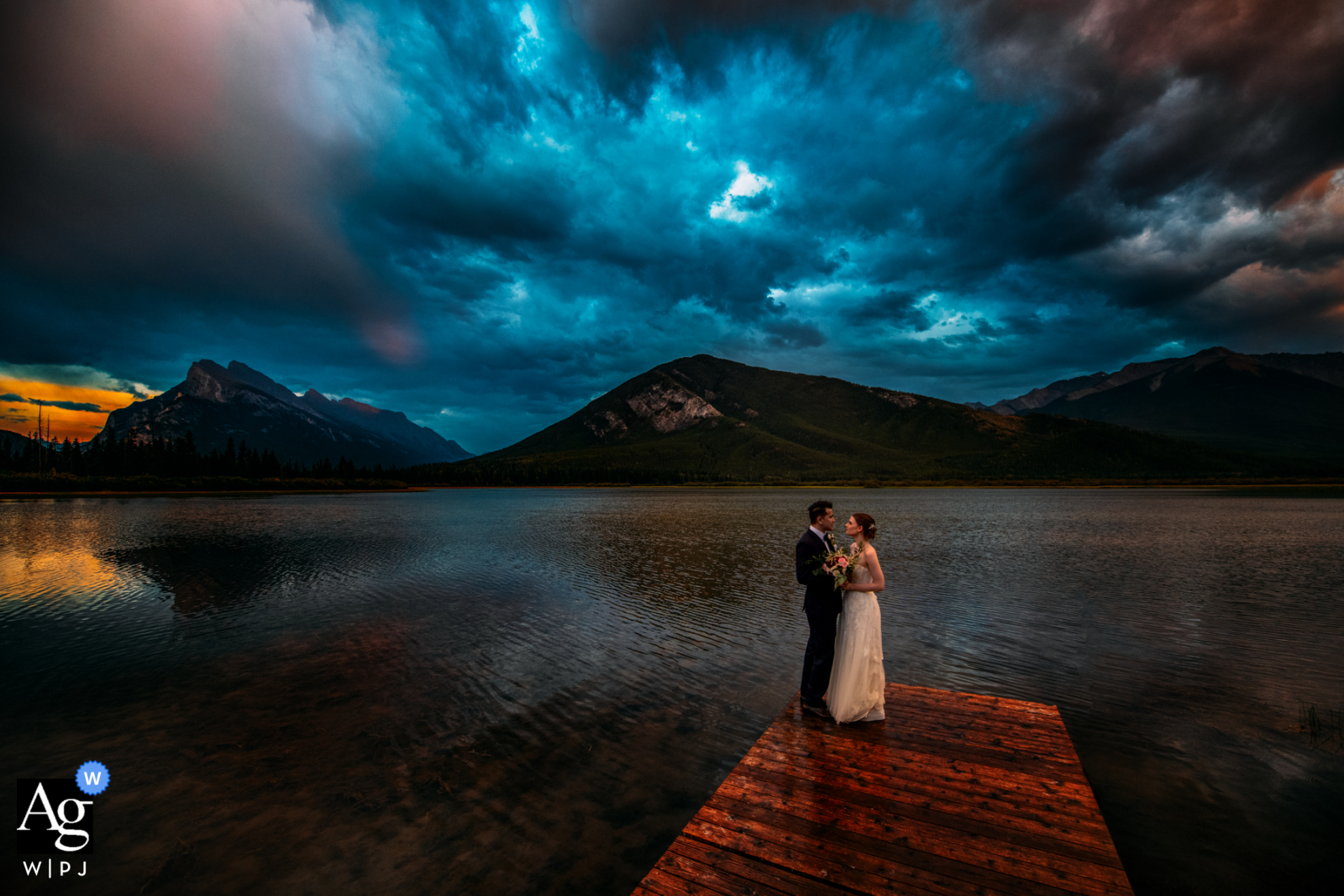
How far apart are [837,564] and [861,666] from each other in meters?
1.97

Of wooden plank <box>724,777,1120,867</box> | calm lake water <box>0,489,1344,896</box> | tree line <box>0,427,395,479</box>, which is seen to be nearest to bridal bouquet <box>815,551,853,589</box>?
wooden plank <box>724,777,1120,867</box>

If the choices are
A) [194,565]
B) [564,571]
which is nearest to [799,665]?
[564,571]

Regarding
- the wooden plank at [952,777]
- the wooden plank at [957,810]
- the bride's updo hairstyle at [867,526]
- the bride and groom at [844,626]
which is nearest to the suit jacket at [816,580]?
the bride and groom at [844,626]

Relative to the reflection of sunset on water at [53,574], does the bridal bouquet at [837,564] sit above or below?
above

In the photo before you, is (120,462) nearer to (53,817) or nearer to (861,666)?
(53,817)

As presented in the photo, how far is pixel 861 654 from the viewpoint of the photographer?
10.5 meters

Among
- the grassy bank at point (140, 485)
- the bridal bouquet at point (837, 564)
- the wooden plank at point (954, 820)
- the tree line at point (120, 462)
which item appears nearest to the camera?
the wooden plank at point (954, 820)

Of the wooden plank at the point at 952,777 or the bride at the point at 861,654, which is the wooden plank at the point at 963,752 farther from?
the bride at the point at 861,654

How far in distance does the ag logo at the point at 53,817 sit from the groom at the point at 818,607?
12331 mm

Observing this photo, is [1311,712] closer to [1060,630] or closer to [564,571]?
[1060,630]

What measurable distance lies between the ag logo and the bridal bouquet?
1278cm

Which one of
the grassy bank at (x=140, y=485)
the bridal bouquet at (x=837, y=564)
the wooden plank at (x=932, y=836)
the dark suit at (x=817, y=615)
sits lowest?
the wooden plank at (x=932, y=836)

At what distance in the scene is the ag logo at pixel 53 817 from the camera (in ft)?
28.3

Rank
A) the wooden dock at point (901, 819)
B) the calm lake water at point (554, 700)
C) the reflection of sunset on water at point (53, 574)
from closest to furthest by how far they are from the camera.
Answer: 1. the wooden dock at point (901, 819)
2. the calm lake water at point (554, 700)
3. the reflection of sunset on water at point (53, 574)
